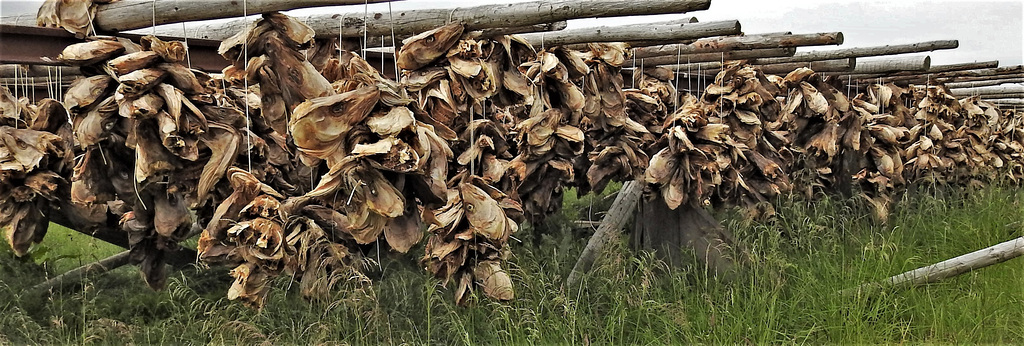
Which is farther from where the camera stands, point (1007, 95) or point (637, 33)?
point (1007, 95)

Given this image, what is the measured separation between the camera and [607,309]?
199 inches

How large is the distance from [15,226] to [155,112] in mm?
1112

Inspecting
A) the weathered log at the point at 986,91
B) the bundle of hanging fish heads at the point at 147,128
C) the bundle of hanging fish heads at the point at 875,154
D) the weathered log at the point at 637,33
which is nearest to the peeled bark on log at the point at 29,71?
the bundle of hanging fish heads at the point at 147,128

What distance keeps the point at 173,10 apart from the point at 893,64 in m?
5.77

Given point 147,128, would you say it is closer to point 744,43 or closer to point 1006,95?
point 744,43

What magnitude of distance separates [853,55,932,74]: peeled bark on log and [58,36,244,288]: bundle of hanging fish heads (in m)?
5.41

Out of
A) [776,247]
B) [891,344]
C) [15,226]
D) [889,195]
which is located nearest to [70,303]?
[15,226]

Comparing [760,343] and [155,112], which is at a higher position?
[155,112]

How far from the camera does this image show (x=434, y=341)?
14.7 ft

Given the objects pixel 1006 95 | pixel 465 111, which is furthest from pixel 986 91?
pixel 465 111

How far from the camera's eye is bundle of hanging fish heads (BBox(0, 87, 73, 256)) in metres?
3.72

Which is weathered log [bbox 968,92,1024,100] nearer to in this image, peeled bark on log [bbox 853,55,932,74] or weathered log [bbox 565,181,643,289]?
peeled bark on log [bbox 853,55,932,74]

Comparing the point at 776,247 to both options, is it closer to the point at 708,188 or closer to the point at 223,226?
the point at 708,188

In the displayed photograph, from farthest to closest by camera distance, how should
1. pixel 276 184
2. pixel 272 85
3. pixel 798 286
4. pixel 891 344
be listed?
pixel 798 286
pixel 891 344
pixel 276 184
pixel 272 85
